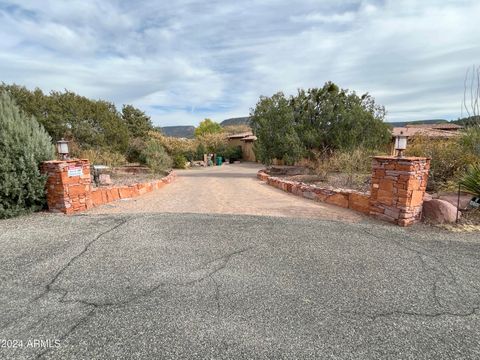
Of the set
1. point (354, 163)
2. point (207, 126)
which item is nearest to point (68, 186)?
point (354, 163)

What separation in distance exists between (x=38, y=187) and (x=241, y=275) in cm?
533

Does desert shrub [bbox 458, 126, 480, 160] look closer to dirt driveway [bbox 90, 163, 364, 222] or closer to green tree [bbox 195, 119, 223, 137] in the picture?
dirt driveway [bbox 90, 163, 364, 222]

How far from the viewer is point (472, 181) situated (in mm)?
5816

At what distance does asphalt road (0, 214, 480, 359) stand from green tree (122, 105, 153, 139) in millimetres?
18011

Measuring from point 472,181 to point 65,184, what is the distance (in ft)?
29.8

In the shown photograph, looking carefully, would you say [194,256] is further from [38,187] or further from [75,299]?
[38,187]

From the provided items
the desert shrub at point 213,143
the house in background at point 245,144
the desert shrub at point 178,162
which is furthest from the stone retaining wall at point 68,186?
the house in background at point 245,144

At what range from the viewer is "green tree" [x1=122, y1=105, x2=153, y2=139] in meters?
21.8

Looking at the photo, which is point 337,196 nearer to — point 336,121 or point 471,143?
point 471,143

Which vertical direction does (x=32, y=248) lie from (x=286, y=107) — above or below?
below

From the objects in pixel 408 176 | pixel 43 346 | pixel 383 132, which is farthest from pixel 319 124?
pixel 43 346

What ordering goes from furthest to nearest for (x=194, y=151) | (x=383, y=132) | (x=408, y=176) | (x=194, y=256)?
(x=194, y=151)
(x=383, y=132)
(x=408, y=176)
(x=194, y=256)

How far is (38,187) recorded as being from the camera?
Result: 5930 millimetres

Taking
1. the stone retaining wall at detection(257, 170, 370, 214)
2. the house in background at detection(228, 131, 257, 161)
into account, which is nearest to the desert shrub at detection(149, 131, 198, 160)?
the house in background at detection(228, 131, 257, 161)
